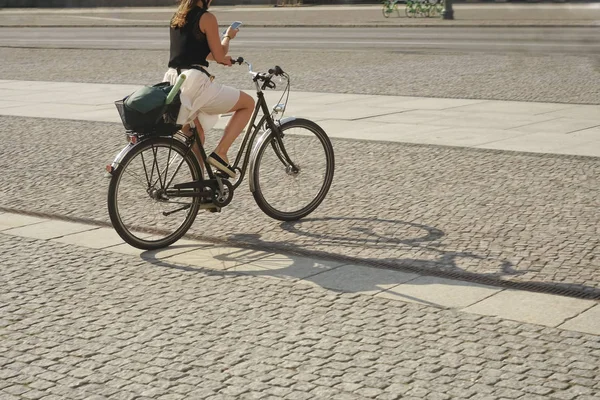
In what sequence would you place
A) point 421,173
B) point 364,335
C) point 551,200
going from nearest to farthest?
point 364,335 → point 551,200 → point 421,173

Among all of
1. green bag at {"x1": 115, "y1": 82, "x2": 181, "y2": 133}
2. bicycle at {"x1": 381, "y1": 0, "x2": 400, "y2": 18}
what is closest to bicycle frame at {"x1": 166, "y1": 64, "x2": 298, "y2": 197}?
green bag at {"x1": 115, "y1": 82, "x2": 181, "y2": 133}

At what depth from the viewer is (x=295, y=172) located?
7.62m

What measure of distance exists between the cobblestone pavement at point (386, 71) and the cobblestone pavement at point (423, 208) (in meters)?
4.63

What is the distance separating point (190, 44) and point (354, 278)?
75.7 inches

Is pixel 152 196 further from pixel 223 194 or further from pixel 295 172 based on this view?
pixel 295 172

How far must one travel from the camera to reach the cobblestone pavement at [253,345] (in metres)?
4.49

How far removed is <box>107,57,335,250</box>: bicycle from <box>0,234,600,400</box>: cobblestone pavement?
2.04 ft

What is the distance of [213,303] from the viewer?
5723 millimetres

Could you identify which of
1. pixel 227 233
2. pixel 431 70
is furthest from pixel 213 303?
pixel 431 70

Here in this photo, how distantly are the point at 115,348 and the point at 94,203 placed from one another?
3.41 m

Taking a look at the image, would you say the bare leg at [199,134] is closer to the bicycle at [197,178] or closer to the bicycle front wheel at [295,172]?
the bicycle at [197,178]

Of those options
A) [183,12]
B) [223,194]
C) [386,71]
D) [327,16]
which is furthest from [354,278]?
[327,16]

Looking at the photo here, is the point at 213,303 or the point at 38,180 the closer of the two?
the point at 213,303

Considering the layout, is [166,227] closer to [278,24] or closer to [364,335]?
[364,335]
